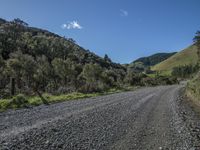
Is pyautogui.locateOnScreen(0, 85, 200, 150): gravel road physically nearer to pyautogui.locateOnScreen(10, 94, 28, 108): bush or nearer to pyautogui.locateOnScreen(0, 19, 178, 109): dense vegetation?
pyautogui.locateOnScreen(10, 94, 28, 108): bush

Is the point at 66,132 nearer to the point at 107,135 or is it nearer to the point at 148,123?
the point at 107,135

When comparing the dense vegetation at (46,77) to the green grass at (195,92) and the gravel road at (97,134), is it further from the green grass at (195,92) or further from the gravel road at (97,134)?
the green grass at (195,92)

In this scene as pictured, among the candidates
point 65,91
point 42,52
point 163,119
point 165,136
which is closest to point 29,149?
point 165,136

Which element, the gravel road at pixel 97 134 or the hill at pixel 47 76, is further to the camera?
the hill at pixel 47 76

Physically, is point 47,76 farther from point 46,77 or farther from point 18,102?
point 18,102

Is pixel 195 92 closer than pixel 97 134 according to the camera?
No

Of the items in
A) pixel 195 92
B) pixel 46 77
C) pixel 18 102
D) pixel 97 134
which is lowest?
pixel 97 134

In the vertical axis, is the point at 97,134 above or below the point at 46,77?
below

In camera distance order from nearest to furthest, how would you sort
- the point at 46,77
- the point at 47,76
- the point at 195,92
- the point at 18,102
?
the point at 18,102, the point at 195,92, the point at 46,77, the point at 47,76

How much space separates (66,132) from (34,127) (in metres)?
1.94

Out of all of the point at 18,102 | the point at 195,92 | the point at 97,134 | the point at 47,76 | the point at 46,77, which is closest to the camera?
the point at 97,134

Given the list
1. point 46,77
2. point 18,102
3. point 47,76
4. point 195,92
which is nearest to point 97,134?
point 18,102

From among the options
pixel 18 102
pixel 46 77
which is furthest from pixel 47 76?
pixel 18 102

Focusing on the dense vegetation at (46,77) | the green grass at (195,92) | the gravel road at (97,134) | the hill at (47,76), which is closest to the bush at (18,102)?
the dense vegetation at (46,77)
